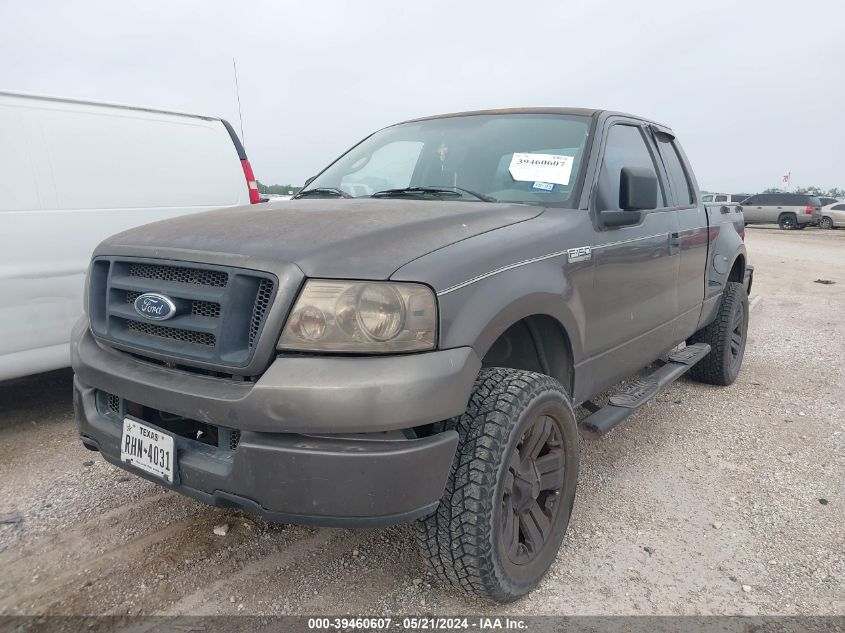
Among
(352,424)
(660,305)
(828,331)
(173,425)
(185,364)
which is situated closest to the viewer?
(352,424)

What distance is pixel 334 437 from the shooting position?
1772 mm

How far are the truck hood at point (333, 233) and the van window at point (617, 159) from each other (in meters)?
0.47

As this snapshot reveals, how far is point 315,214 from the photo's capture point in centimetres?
234

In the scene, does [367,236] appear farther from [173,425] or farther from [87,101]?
[87,101]

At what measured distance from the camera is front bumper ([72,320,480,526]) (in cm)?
173

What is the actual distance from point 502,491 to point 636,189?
4.92 ft

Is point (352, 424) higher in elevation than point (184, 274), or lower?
lower

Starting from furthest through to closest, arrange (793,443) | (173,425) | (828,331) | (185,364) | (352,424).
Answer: (828,331)
(793,443)
(173,425)
(185,364)
(352,424)

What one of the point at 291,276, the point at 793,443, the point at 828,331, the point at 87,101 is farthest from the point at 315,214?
the point at 828,331

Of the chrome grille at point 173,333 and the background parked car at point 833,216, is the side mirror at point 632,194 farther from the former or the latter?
the background parked car at point 833,216

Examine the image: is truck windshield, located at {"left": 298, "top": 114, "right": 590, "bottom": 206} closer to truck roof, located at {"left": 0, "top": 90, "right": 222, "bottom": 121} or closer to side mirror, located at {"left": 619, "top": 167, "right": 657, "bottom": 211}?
side mirror, located at {"left": 619, "top": 167, "right": 657, "bottom": 211}

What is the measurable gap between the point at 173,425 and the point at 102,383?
0.30 metres

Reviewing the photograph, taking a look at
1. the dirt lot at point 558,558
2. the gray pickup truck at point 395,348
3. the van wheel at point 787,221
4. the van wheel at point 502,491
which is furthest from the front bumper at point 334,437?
the van wheel at point 787,221

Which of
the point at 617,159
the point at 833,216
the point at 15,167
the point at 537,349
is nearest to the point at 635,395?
the point at 537,349
